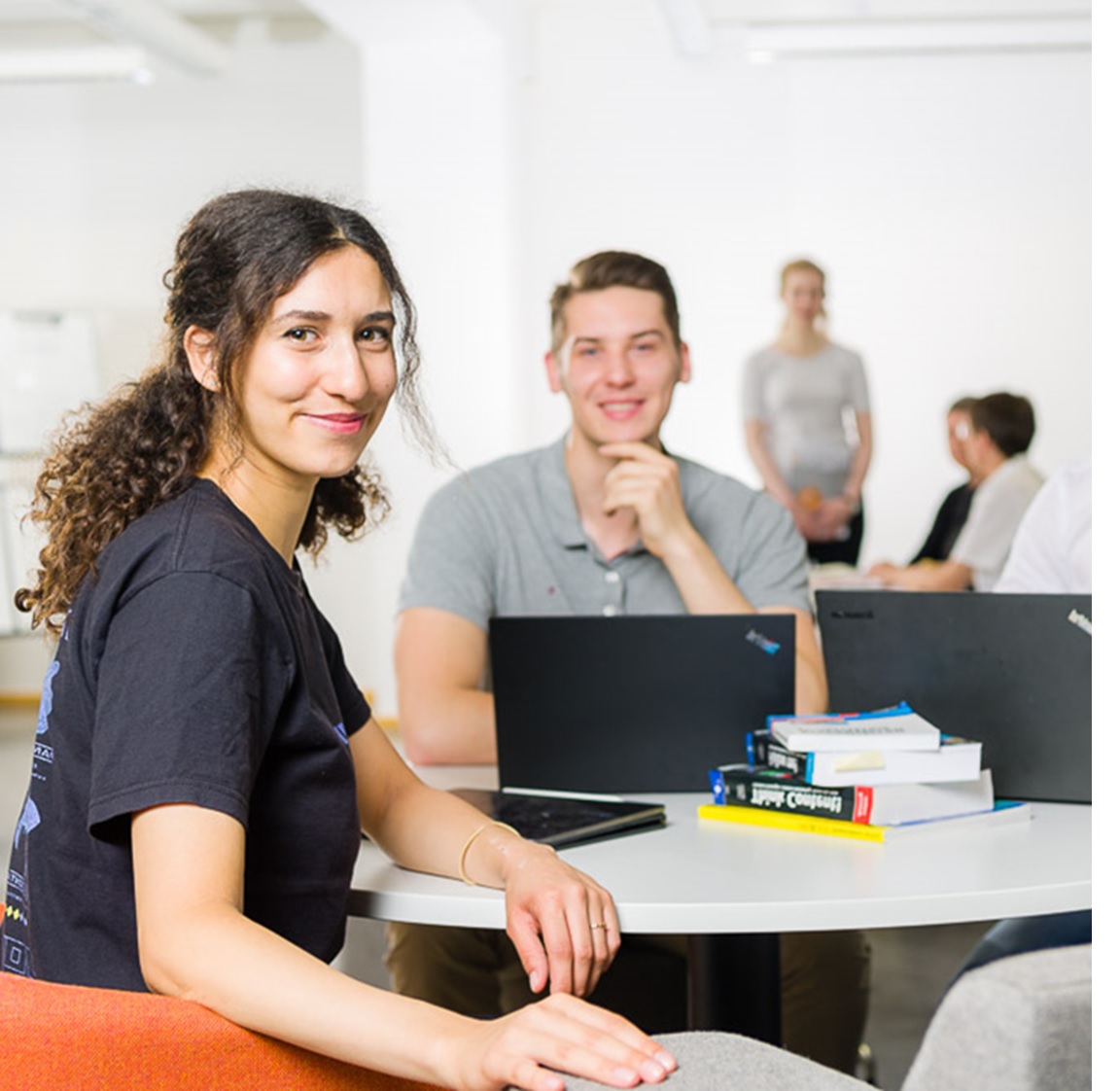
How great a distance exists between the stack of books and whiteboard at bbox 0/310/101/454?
644cm

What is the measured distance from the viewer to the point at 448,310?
6320mm

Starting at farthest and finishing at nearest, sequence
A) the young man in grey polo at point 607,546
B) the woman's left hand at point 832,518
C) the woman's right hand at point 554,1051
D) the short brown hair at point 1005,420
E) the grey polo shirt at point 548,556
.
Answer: the woman's left hand at point 832,518
the short brown hair at point 1005,420
the grey polo shirt at point 548,556
the young man in grey polo at point 607,546
the woman's right hand at point 554,1051

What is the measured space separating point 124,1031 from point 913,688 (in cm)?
103

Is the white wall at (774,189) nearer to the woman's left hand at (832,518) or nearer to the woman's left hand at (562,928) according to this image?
the woman's left hand at (832,518)

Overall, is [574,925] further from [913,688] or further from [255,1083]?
[913,688]

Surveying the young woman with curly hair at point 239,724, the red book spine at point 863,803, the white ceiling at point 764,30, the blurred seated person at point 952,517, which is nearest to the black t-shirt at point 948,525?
the blurred seated person at point 952,517

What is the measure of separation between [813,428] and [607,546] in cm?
434

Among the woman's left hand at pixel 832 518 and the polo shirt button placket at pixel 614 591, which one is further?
the woman's left hand at pixel 832 518

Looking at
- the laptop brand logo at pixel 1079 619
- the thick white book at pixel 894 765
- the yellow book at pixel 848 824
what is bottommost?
the yellow book at pixel 848 824

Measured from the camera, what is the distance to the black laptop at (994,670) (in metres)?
1.68

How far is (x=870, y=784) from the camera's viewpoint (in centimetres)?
161

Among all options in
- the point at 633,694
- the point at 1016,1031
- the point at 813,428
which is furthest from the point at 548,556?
the point at 813,428

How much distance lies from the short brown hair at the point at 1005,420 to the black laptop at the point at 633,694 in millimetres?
3644

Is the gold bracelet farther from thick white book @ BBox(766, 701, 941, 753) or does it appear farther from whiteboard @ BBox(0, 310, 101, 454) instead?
whiteboard @ BBox(0, 310, 101, 454)
